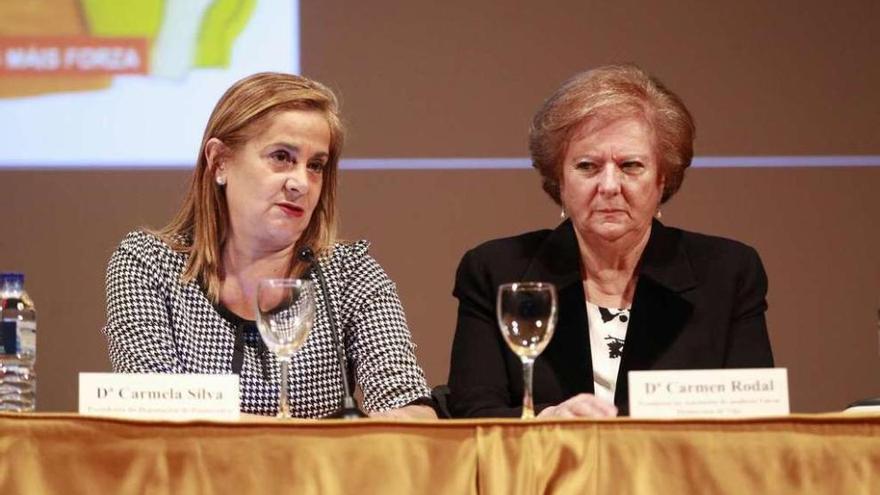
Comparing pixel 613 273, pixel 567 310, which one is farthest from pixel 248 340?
pixel 613 273

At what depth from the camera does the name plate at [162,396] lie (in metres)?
1.72

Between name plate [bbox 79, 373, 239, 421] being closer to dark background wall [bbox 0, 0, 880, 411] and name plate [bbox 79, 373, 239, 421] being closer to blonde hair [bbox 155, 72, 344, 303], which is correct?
blonde hair [bbox 155, 72, 344, 303]

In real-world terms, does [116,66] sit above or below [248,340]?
above

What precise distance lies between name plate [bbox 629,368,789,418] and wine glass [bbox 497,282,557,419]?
0.17m

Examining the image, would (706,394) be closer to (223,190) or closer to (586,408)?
(586,408)

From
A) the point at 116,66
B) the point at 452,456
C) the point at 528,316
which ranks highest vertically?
the point at 116,66

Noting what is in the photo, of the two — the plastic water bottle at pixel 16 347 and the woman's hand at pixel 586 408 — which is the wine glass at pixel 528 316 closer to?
the woman's hand at pixel 586 408

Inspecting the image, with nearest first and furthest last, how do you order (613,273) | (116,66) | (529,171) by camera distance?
(613,273) → (116,66) → (529,171)

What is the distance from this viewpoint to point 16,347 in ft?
7.75

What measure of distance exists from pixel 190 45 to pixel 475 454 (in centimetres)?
248

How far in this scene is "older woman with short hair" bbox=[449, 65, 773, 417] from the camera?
2.54m

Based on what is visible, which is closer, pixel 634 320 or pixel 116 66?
pixel 634 320

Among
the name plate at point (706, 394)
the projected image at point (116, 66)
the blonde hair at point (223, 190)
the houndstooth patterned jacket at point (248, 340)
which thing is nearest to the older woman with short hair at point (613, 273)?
the houndstooth patterned jacket at point (248, 340)

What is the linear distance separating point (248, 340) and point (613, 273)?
31.3 inches
